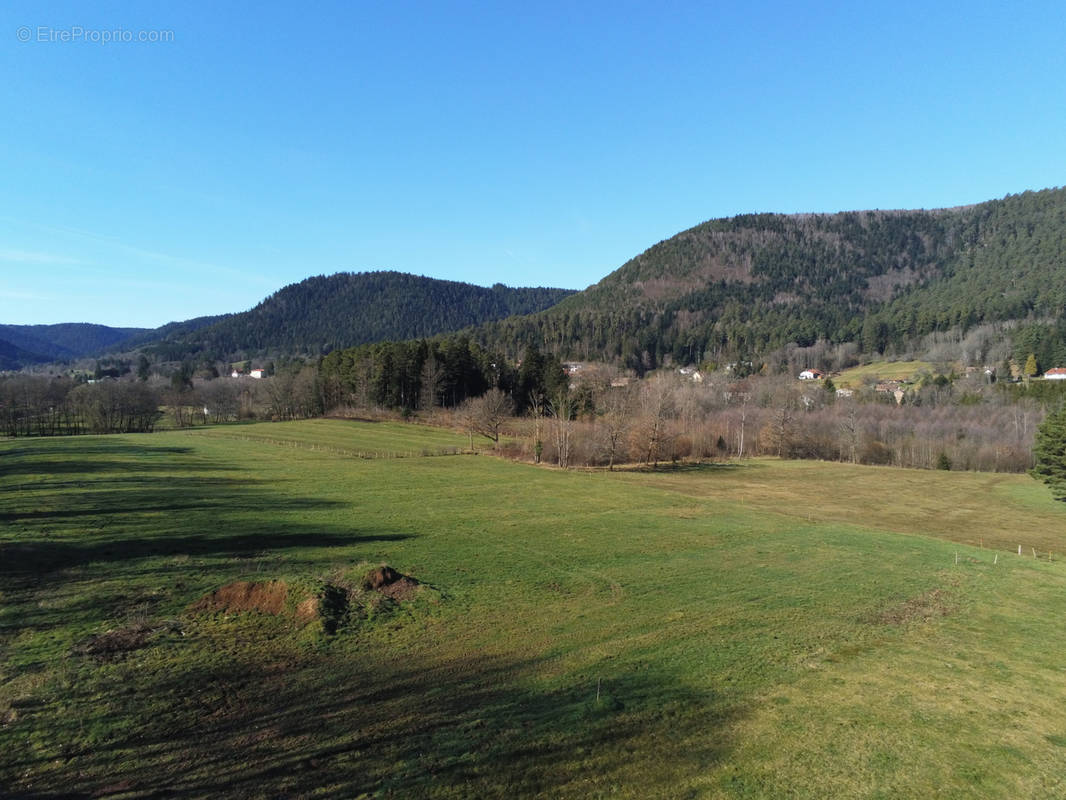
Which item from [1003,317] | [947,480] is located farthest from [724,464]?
[1003,317]

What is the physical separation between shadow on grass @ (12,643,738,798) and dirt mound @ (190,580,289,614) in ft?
10.7

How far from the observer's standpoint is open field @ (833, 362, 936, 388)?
136 m

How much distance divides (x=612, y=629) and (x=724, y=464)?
211ft

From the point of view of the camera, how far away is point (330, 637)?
15602 mm

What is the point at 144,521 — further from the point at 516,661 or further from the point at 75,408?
the point at 75,408

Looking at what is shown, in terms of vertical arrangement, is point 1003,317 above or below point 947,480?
above

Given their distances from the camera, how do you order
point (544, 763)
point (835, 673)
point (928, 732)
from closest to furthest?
point (544, 763)
point (928, 732)
point (835, 673)

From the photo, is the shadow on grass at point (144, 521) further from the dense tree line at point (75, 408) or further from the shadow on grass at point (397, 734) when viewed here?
the dense tree line at point (75, 408)

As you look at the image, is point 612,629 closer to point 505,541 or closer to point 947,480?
point 505,541

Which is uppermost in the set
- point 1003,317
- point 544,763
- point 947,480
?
point 1003,317

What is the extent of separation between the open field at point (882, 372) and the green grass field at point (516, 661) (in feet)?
384

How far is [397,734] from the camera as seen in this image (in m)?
10.9

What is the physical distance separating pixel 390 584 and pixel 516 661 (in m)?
6.38

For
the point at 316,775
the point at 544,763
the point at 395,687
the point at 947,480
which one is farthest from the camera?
the point at 947,480
